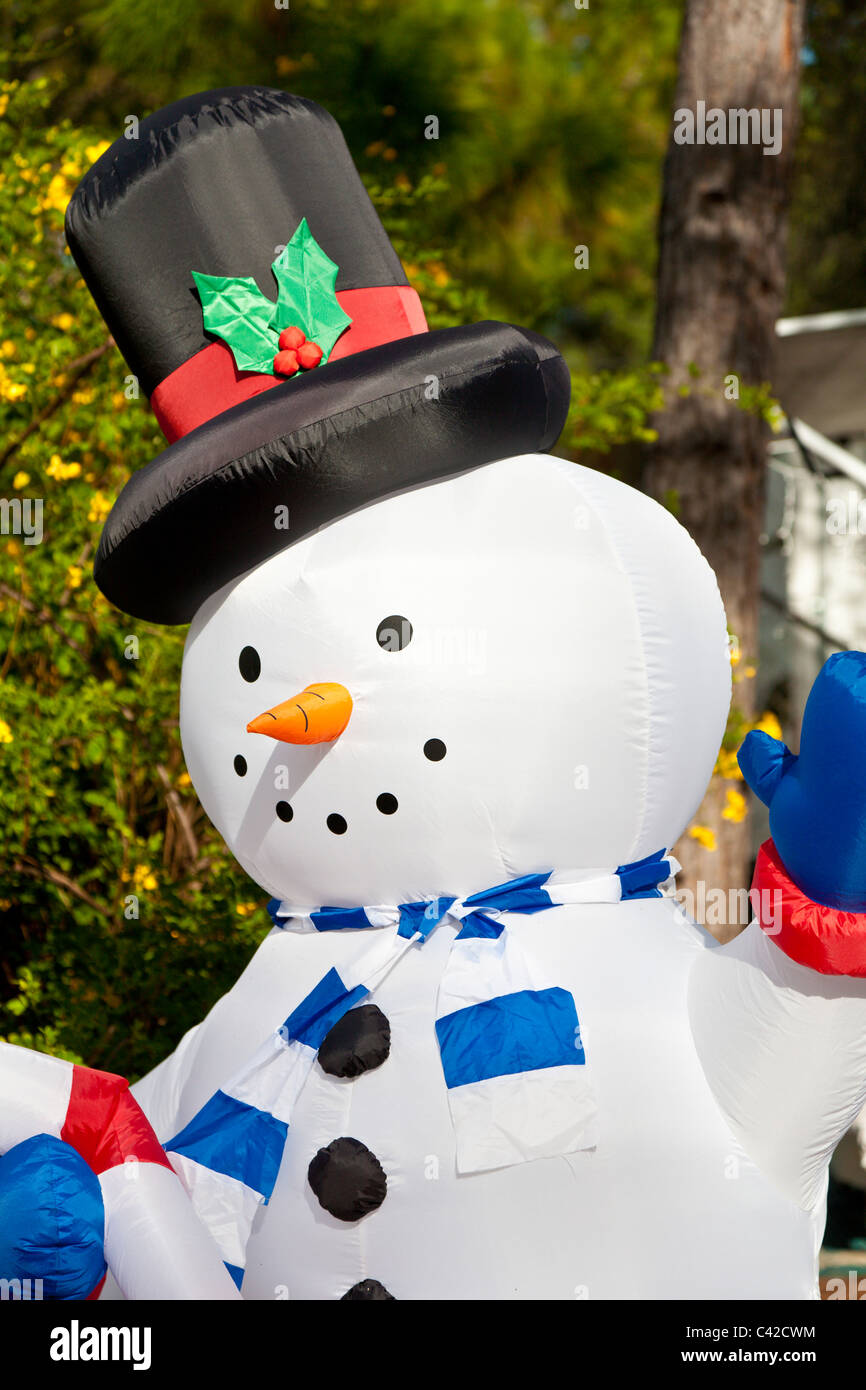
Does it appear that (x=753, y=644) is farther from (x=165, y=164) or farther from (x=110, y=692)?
(x=165, y=164)

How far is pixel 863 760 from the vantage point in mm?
1849

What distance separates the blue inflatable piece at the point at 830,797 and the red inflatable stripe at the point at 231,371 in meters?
1.03

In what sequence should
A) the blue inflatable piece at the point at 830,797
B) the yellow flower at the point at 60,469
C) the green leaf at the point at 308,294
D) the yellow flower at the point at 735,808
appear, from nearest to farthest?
the blue inflatable piece at the point at 830,797, the green leaf at the point at 308,294, the yellow flower at the point at 60,469, the yellow flower at the point at 735,808

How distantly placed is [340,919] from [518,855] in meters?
0.32

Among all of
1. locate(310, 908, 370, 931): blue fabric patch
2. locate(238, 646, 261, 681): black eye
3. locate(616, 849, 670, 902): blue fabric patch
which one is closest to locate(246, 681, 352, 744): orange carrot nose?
locate(238, 646, 261, 681): black eye

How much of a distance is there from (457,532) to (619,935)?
682mm

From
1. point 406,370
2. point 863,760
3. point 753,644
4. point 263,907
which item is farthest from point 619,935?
point 753,644

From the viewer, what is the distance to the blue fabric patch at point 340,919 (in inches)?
92.5

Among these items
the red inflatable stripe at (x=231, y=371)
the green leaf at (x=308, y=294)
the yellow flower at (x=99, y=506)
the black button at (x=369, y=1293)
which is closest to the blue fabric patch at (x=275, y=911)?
the black button at (x=369, y=1293)

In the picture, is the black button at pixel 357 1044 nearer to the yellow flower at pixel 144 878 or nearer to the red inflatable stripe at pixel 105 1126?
the red inflatable stripe at pixel 105 1126

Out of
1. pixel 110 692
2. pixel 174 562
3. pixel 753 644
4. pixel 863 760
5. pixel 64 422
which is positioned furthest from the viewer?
pixel 753 644

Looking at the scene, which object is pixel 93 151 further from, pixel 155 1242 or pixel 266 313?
pixel 155 1242

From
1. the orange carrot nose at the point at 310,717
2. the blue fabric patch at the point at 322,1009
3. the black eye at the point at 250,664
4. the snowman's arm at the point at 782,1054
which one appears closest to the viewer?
the snowman's arm at the point at 782,1054

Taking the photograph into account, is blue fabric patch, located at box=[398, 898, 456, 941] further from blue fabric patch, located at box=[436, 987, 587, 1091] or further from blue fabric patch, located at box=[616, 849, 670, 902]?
blue fabric patch, located at box=[616, 849, 670, 902]
